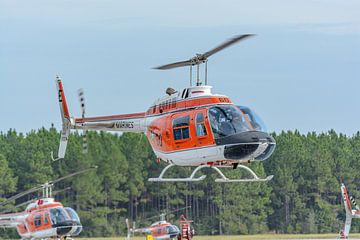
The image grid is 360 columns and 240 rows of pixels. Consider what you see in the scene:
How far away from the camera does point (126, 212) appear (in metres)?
85.2

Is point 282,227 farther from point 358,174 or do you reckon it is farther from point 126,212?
point 126,212

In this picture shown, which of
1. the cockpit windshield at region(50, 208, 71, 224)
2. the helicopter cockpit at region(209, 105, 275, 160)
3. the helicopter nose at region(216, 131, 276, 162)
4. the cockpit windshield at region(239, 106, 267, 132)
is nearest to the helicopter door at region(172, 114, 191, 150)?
the helicopter cockpit at region(209, 105, 275, 160)

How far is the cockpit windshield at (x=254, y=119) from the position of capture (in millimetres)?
34281

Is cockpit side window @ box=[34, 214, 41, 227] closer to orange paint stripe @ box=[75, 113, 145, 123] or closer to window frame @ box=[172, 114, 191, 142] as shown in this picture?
orange paint stripe @ box=[75, 113, 145, 123]

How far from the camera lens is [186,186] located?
92.3 meters

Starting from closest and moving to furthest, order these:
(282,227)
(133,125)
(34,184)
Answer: (133,125), (34,184), (282,227)

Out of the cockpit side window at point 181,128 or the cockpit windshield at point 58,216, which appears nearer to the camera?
the cockpit side window at point 181,128

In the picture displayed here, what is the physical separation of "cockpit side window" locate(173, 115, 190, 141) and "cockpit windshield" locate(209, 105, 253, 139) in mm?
1077

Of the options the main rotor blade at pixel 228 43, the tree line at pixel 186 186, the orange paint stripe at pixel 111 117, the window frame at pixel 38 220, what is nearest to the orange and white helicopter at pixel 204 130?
the main rotor blade at pixel 228 43

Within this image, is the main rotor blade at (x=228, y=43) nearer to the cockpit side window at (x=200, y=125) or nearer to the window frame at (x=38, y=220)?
the cockpit side window at (x=200, y=125)

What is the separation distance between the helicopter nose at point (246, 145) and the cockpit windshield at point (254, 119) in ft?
0.95

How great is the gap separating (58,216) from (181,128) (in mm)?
17254

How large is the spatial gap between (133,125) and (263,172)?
180 ft

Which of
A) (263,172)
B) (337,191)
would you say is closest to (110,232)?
(263,172)
